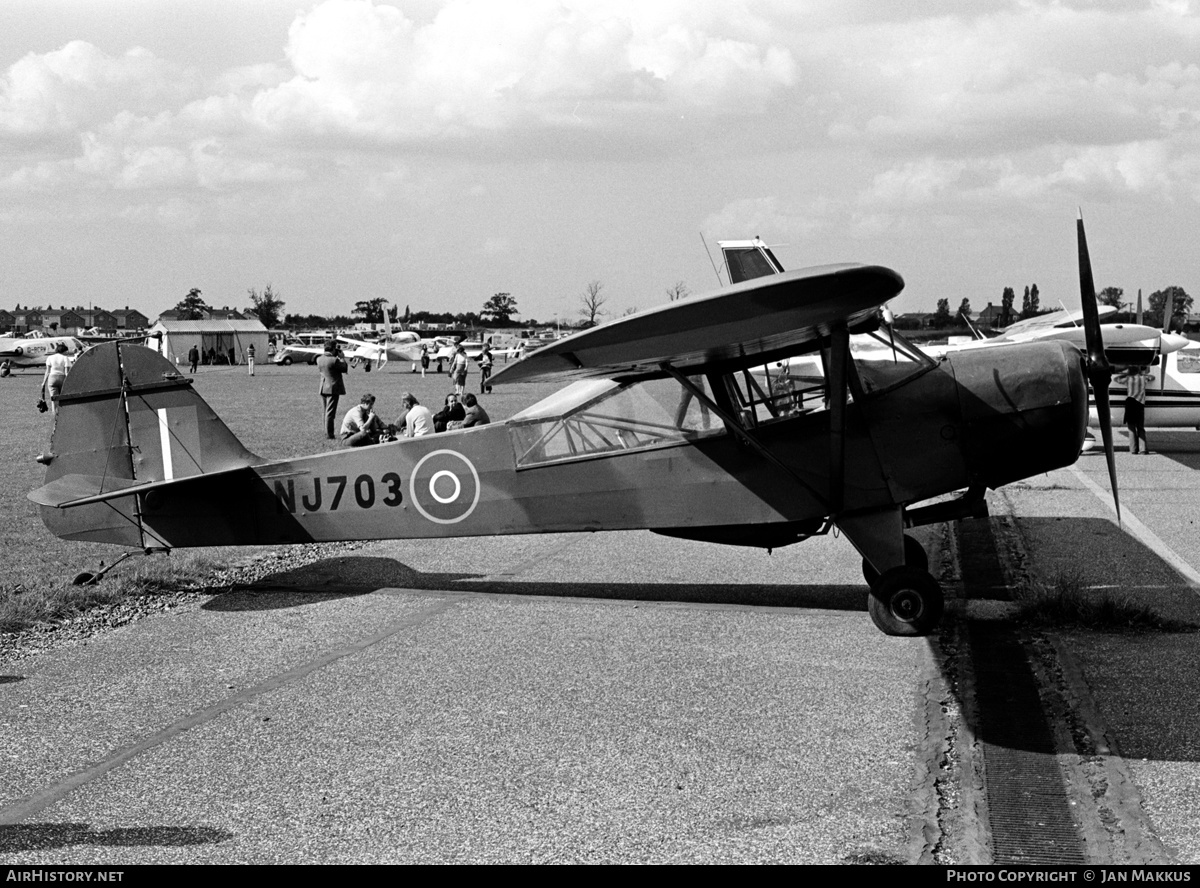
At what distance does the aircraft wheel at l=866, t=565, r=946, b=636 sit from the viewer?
7508 millimetres

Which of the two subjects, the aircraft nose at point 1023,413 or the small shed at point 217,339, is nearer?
the aircraft nose at point 1023,413

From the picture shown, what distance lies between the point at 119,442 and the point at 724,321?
5151mm

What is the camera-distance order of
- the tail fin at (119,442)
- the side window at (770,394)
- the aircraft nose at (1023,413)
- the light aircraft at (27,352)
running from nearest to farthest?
the aircraft nose at (1023,413), the side window at (770,394), the tail fin at (119,442), the light aircraft at (27,352)

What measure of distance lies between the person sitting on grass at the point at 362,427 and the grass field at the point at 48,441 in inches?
82.3

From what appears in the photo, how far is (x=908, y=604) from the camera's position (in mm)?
7527

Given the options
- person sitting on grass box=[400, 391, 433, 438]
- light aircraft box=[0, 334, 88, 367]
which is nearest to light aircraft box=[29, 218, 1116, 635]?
person sitting on grass box=[400, 391, 433, 438]

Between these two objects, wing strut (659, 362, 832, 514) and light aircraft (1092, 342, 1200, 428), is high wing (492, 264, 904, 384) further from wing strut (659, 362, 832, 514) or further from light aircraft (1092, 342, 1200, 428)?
light aircraft (1092, 342, 1200, 428)

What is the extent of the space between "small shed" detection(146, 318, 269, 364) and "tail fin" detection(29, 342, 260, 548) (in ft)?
234

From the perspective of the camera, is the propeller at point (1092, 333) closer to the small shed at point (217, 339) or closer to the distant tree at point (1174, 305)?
the distant tree at point (1174, 305)

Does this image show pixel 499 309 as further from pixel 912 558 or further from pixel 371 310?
pixel 912 558

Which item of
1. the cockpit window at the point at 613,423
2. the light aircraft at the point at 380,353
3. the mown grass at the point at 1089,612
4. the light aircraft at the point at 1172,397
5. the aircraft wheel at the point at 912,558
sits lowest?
the mown grass at the point at 1089,612

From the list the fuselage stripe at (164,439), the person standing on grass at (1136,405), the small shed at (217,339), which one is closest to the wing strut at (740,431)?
the fuselage stripe at (164,439)

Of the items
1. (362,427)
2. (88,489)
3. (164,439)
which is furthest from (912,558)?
(362,427)

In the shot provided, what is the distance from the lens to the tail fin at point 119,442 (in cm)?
883
